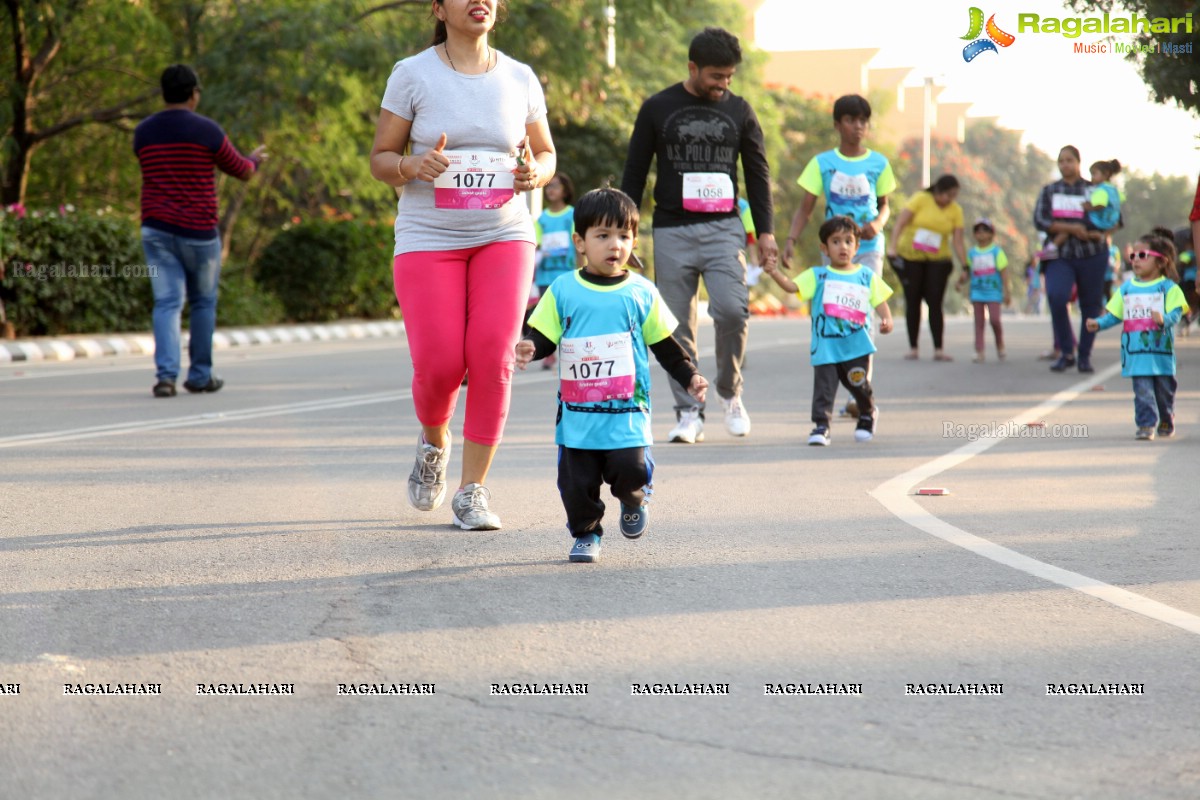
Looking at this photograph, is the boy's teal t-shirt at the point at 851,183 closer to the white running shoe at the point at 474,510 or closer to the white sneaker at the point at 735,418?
the white sneaker at the point at 735,418

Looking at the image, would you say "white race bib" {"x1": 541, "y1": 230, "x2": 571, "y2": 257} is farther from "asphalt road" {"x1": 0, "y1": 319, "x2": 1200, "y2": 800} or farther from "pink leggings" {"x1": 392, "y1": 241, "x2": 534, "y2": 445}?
"pink leggings" {"x1": 392, "y1": 241, "x2": 534, "y2": 445}

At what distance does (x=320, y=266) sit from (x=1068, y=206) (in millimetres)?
12251

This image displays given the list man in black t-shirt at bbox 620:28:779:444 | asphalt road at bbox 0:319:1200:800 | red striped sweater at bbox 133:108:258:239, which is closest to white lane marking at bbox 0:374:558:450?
asphalt road at bbox 0:319:1200:800

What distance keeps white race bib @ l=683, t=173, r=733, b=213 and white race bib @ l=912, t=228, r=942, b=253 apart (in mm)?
7959

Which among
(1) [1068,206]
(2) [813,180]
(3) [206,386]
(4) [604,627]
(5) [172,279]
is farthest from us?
(1) [1068,206]

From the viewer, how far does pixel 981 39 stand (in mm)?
17766

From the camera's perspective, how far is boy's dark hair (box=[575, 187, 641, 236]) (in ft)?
18.1

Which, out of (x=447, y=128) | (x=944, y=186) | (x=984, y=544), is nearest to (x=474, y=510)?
(x=447, y=128)

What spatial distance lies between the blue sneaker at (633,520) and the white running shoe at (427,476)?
0.91 metres

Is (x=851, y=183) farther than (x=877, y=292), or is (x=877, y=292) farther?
(x=851, y=183)

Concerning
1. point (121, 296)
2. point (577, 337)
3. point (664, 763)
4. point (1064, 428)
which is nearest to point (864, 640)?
point (664, 763)

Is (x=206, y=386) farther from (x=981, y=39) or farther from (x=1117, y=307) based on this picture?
(x=981, y=39)

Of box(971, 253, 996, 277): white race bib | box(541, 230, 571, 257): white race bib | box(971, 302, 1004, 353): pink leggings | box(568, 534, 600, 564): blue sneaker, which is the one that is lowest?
box(971, 302, 1004, 353): pink leggings

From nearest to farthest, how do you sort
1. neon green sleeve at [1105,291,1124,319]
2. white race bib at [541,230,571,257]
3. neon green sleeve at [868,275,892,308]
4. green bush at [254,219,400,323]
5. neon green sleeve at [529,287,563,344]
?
neon green sleeve at [529,287,563,344] → neon green sleeve at [868,275,892,308] → neon green sleeve at [1105,291,1124,319] → white race bib at [541,230,571,257] → green bush at [254,219,400,323]
